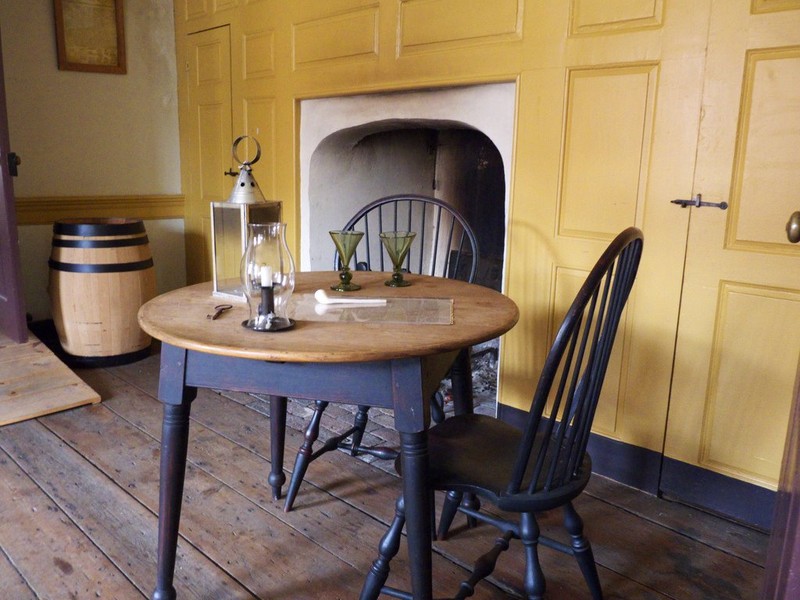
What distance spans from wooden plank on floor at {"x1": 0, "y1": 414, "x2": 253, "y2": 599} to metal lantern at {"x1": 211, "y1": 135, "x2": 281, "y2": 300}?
2.34 ft

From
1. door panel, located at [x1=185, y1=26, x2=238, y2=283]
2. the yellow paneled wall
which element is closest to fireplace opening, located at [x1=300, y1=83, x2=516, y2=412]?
the yellow paneled wall

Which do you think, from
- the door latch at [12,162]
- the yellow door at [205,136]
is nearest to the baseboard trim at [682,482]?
the yellow door at [205,136]

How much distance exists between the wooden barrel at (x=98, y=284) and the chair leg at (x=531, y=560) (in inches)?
93.5

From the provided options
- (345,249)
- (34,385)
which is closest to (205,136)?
(34,385)

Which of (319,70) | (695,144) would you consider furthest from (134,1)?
(695,144)

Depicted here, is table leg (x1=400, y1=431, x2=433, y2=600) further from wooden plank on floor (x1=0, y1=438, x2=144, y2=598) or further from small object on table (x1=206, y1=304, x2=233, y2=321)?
wooden plank on floor (x1=0, y1=438, x2=144, y2=598)

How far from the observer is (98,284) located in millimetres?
2922

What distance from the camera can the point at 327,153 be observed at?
311cm

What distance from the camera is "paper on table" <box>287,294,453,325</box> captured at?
1.34m

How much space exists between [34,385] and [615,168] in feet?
7.98

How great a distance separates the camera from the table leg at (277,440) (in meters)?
1.87

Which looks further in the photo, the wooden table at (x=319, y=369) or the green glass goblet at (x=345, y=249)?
the green glass goblet at (x=345, y=249)

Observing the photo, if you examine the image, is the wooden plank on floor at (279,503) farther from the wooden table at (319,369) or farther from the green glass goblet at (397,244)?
the green glass goblet at (397,244)

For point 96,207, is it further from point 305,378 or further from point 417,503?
point 417,503
